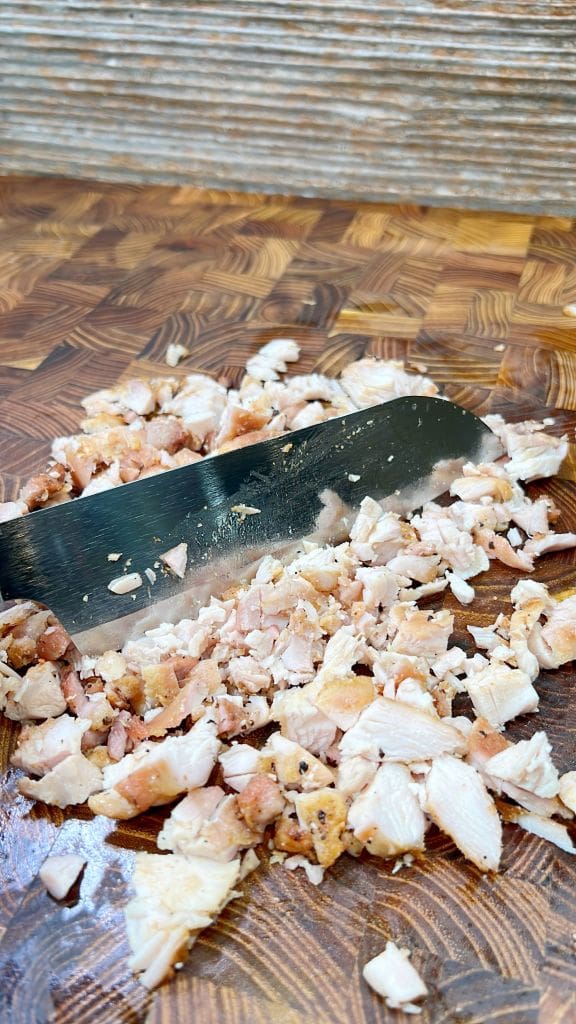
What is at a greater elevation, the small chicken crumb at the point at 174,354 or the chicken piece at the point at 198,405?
the small chicken crumb at the point at 174,354

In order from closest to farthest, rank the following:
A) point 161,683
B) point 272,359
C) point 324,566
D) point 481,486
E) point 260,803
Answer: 1. point 260,803
2. point 161,683
3. point 324,566
4. point 481,486
5. point 272,359

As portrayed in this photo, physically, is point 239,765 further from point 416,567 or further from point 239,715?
point 416,567

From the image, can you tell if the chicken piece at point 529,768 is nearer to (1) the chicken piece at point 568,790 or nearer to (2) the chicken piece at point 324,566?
(1) the chicken piece at point 568,790

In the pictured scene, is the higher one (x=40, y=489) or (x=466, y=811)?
(x=40, y=489)

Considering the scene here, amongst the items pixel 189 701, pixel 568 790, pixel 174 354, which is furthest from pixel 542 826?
pixel 174 354

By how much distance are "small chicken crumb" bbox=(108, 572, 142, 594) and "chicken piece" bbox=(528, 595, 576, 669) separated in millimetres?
456

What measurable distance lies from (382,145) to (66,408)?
946mm

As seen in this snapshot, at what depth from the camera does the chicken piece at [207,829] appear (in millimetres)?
860

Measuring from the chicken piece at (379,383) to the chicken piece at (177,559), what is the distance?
0.43 meters

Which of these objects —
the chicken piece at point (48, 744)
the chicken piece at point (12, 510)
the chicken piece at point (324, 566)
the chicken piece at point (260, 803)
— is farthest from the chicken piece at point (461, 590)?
the chicken piece at point (12, 510)

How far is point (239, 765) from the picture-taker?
93 cm

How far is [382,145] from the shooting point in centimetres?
190

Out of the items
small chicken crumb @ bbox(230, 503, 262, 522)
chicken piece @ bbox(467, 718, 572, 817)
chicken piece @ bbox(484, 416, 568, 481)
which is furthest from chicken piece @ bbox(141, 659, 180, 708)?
chicken piece @ bbox(484, 416, 568, 481)

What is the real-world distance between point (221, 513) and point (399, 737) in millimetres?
353
